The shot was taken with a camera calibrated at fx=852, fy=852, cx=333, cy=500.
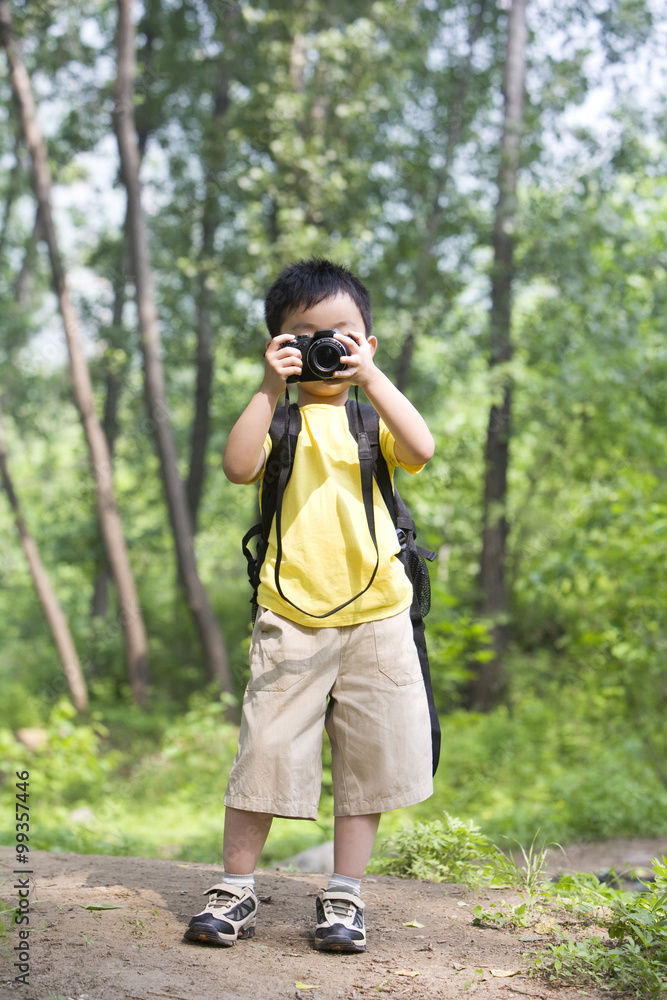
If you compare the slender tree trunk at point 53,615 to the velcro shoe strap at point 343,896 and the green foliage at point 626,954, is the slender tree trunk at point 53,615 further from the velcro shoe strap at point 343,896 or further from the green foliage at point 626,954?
the green foliage at point 626,954

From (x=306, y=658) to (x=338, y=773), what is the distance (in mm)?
353

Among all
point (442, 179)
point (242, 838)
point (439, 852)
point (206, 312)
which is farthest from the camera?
point (206, 312)

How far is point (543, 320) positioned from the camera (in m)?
9.89

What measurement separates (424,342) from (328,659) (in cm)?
1150

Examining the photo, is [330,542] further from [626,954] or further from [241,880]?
[626,954]

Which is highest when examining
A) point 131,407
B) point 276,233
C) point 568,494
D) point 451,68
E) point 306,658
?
point 451,68

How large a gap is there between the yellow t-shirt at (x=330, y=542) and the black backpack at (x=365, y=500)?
0.9 inches

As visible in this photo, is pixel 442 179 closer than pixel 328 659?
No

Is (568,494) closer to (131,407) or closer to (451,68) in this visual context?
(451,68)

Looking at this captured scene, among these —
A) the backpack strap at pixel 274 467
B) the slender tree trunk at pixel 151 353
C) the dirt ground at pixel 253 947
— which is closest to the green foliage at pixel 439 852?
the dirt ground at pixel 253 947

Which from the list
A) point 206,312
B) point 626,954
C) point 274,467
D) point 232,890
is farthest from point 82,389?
point 626,954

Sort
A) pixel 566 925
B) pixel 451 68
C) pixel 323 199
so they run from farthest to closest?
pixel 451 68 < pixel 323 199 < pixel 566 925

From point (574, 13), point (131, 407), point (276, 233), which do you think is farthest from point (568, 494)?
point (131, 407)

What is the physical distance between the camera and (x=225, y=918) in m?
2.25
